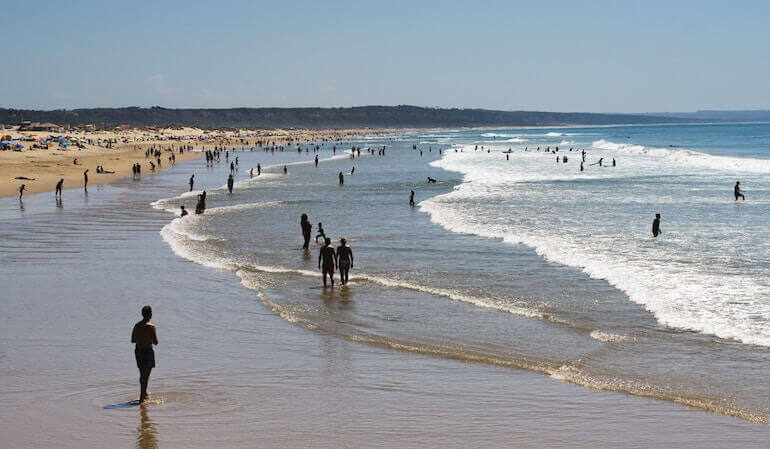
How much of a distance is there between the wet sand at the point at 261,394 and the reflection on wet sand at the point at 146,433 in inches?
0.7

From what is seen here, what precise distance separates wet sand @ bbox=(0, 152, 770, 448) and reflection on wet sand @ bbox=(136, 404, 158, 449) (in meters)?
0.02

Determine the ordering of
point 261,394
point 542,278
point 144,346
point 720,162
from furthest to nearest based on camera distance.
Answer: point 720,162, point 542,278, point 261,394, point 144,346

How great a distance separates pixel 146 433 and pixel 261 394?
1769 mm

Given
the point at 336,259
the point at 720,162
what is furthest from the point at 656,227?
the point at 720,162

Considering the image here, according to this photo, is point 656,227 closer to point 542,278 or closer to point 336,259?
point 542,278

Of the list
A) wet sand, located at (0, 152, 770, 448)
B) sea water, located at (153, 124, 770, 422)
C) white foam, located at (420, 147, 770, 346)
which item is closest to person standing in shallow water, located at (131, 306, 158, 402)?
wet sand, located at (0, 152, 770, 448)

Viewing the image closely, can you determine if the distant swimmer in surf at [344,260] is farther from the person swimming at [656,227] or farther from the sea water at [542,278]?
the person swimming at [656,227]

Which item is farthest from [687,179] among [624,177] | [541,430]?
[541,430]

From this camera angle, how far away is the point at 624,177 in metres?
56.8

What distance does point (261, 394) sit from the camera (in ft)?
34.4

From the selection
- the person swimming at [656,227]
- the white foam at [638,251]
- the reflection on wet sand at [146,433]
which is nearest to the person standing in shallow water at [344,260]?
the white foam at [638,251]

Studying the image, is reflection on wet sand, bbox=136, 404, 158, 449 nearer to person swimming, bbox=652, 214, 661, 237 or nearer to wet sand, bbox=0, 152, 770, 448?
wet sand, bbox=0, 152, 770, 448

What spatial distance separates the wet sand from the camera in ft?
29.3

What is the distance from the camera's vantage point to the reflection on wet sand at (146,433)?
871 cm
